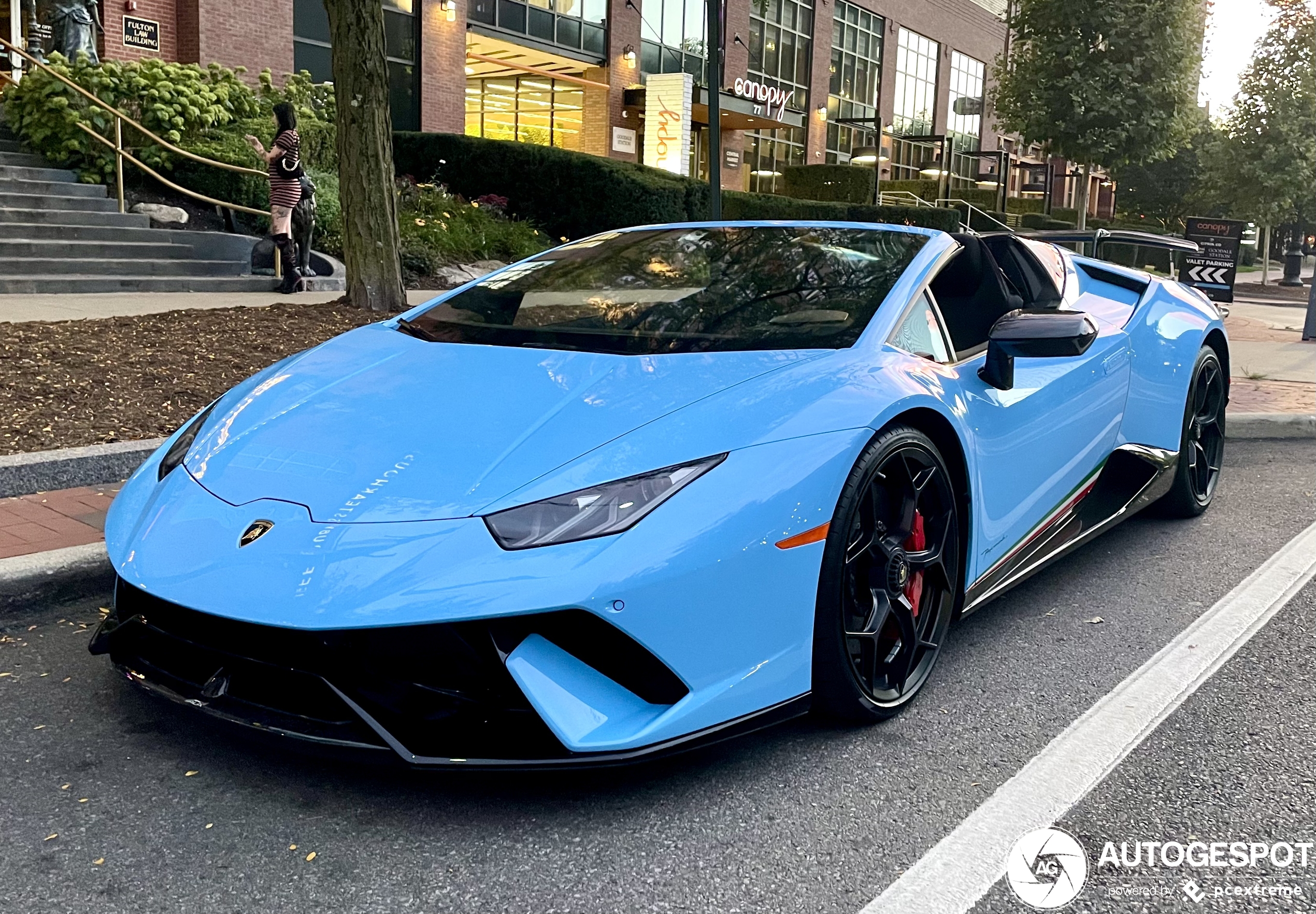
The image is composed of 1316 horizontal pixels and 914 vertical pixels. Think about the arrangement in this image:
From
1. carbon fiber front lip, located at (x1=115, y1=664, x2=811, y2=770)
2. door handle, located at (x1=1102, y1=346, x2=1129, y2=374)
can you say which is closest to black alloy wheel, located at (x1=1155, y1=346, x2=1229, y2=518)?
door handle, located at (x1=1102, y1=346, x2=1129, y2=374)

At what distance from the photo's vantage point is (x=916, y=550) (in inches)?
120

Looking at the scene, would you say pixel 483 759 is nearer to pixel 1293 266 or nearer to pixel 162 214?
pixel 162 214

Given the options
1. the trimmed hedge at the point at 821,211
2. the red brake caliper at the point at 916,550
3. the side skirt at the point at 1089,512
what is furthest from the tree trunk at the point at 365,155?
the trimmed hedge at the point at 821,211

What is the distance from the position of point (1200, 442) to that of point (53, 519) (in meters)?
4.57

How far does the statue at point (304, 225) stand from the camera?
454 inches

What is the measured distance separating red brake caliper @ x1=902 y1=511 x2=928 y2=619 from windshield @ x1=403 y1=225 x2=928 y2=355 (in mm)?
490

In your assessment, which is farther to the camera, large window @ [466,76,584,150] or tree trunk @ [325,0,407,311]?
large window @ [466,76,584,150]

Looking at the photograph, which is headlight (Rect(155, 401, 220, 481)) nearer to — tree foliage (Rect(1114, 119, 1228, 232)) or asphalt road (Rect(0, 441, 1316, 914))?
asphalt road (Rect(0, 441, 1316, 914))

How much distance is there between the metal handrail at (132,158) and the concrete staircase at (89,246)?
0.92 feet

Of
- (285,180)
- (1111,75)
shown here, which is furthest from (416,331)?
(1111,75)

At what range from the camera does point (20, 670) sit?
10.3 ft

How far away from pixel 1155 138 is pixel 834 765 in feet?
85.7

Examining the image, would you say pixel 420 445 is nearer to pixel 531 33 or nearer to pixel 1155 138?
pixel 531 33

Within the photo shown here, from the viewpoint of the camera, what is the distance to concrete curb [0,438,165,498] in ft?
14.6
